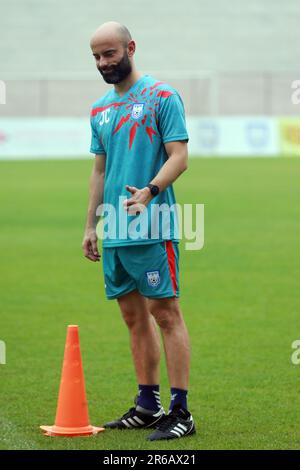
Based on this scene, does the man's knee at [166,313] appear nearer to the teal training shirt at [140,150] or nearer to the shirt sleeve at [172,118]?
the teal training shirt at [140,150]

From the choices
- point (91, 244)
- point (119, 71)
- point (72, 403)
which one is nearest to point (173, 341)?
point (72, 403)

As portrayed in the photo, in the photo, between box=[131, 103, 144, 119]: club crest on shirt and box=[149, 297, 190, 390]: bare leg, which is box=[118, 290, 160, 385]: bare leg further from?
box=[131, 103, 144, 119]: club crest on shirt

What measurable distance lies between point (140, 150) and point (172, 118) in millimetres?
250

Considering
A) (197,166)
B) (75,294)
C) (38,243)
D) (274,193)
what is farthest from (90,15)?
(75,294)

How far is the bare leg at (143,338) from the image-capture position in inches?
238

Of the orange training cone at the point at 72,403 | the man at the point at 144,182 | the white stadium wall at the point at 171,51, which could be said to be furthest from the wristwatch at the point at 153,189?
the white stadium wall at the point at 171,51

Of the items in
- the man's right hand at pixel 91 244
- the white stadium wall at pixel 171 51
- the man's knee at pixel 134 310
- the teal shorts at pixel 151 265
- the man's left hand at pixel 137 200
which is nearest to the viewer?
the man's left hand at pixel 137 200

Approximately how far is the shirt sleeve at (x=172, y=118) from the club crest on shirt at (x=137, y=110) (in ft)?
Answer: 0.35

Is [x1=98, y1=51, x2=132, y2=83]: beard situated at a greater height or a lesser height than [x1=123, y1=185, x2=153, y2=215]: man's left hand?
greater

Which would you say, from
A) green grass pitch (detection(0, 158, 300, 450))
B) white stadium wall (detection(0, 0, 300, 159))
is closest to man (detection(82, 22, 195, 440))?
green grass pitch (detection(0, 158, 300, 450))

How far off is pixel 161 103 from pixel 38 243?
34.2 ft

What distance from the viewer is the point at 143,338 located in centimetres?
611

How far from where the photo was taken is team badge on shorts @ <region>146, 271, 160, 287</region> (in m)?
5.77

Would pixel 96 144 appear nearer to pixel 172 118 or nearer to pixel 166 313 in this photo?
pixel 172 118
